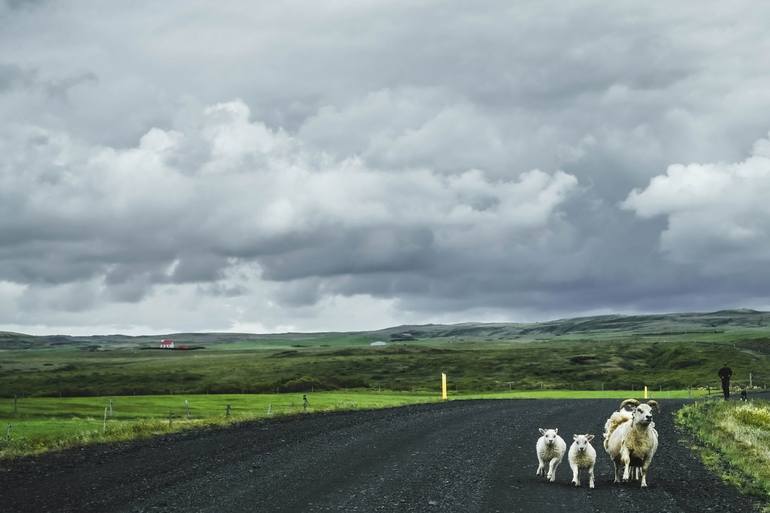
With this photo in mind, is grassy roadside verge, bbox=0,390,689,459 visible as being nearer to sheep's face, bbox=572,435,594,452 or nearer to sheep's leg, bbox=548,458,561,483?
sheep's leg, bbox=548,458,561,483

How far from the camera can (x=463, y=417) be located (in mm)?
36719

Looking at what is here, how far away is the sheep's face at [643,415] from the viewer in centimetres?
1745

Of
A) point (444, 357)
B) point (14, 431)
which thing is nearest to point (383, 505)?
point (14, 431)

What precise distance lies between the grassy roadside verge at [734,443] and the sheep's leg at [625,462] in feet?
8.09

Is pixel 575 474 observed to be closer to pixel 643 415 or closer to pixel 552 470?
pixel 552 470

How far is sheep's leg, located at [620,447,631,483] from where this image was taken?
18167 millimetres

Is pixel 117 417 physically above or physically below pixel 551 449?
below

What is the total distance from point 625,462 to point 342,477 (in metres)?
6.69

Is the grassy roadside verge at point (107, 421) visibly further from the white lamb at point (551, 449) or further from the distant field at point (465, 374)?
the distant field at point (465, 374)

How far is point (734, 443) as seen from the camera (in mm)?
26594

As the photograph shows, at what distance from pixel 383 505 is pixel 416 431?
590 inches

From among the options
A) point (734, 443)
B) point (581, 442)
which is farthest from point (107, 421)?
point (581, 442)

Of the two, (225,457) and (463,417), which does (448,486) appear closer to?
(225,457)

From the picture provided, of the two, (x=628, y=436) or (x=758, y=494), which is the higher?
(x=628, y=436)
